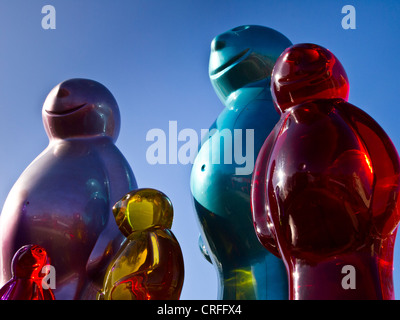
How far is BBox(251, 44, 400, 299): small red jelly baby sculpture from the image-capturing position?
147 cm

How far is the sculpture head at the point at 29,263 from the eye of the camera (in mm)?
2176

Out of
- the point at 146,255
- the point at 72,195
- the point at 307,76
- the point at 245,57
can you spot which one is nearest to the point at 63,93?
the point at 72,195

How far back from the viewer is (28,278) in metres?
2.17

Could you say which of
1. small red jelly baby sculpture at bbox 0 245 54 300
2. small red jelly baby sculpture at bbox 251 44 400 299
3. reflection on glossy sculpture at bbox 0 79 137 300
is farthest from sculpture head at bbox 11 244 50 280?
small red jelly baby sculpture at bbox 251 44 400 299

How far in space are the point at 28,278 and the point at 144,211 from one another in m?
0.50

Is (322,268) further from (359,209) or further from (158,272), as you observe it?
(158,272)

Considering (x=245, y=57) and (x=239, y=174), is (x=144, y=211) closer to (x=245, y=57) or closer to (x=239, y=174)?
(x=239, y=174)

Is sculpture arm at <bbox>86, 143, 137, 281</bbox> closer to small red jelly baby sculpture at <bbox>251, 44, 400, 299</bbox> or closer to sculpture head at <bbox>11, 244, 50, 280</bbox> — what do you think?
sculpture head at <bbox>11, 244, 50, 280</bbox>

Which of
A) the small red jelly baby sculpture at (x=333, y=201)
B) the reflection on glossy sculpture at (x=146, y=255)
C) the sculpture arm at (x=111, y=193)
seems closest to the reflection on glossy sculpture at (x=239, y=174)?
the reflection on glossy sculpture at (x=146, y=255)

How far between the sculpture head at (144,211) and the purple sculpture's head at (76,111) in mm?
900

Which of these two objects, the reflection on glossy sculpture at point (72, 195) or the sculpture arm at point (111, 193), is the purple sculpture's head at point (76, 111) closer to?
the reflection on glossy sculpture at point (72, 195)

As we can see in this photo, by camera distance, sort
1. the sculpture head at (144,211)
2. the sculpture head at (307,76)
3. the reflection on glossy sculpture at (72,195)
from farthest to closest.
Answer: the reflection on glossy sculpture at (72,195) → the sculpture head at (144,211) → the sculpture head at (307,76)

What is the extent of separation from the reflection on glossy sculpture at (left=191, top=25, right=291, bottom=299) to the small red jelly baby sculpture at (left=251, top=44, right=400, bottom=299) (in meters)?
0.72
